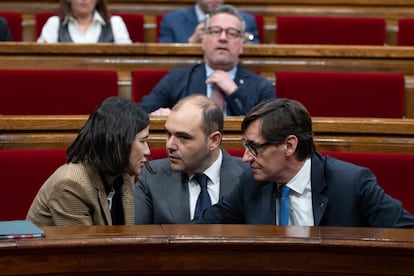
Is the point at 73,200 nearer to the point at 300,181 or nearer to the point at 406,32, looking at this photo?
the point at 300,181

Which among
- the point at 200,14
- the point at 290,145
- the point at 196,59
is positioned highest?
the point at 200,14

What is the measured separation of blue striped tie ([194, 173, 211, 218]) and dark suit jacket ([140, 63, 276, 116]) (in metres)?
0.48

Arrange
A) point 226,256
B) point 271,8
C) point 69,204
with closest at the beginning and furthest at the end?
point 226,256, point 69,204, point 271,8

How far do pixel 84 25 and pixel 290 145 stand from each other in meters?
1.22

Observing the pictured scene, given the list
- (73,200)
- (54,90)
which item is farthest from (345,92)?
(73,200)

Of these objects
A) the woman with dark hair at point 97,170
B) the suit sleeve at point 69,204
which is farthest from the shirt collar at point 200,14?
the suit sleeve at point 69,204

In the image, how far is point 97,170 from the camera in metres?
1.32

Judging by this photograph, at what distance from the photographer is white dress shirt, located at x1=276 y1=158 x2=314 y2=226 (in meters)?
1.31

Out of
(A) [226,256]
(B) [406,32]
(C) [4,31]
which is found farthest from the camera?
(B) [406,32]

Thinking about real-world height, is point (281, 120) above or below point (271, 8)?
below

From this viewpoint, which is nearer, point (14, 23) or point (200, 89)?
point (200, 89)

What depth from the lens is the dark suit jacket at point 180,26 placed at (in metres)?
2.44

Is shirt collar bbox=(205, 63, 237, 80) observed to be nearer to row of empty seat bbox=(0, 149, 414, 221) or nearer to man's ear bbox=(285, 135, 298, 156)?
row of empty seat bbox=(0, 149, 414, 221)

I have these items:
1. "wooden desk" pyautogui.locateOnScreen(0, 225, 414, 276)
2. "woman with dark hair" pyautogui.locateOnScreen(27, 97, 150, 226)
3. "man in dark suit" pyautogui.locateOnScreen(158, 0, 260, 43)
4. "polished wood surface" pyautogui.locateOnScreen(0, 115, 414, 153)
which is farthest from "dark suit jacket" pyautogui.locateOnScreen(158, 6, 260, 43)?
"wooden desk" pyautogui.locateOnScreen(0, 225, 414, 276)
